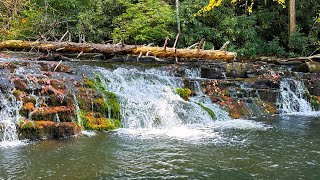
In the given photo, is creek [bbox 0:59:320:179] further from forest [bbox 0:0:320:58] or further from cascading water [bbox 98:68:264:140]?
forest [bbox 0:0:320:58]

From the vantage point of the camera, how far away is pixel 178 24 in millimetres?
19656

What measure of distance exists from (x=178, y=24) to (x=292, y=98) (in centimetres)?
832

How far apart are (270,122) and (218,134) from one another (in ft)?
7.93

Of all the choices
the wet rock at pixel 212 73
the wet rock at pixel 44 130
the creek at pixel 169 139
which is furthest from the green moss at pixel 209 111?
the wet rock at pixel 44 130

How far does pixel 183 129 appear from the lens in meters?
9.52

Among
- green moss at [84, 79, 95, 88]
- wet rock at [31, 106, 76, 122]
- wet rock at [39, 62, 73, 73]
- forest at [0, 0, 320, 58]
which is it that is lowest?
wet rock at [31, 106, 76, 122]

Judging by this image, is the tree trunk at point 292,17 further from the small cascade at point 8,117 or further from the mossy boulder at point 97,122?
the small cascade at point 8,117

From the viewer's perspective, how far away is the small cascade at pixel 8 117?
7.97 metres

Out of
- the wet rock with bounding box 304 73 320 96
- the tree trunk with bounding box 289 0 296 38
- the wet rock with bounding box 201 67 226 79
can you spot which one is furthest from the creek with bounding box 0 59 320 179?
the tree trunk with bounding box 289 0 296 38

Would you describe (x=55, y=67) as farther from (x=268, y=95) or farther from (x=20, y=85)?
(x=268, y=95)

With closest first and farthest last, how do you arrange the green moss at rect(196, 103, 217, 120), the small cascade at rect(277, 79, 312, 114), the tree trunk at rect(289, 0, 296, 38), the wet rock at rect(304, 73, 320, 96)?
the green moss at rect(196, 103, 217, 120) < the small cascade at rect(277, 79, 312, 114) < the wet rock at rect(304, 73, 320, 96) < the tree trunk at rect(289, 0, 296, 38)

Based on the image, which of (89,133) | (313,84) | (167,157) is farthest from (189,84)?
(167,157)

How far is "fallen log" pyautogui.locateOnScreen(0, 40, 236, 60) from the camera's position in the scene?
579 inches

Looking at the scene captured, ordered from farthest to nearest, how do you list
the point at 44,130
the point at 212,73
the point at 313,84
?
the point at 212,73 < the point at 313,84 < the point at 44,130
